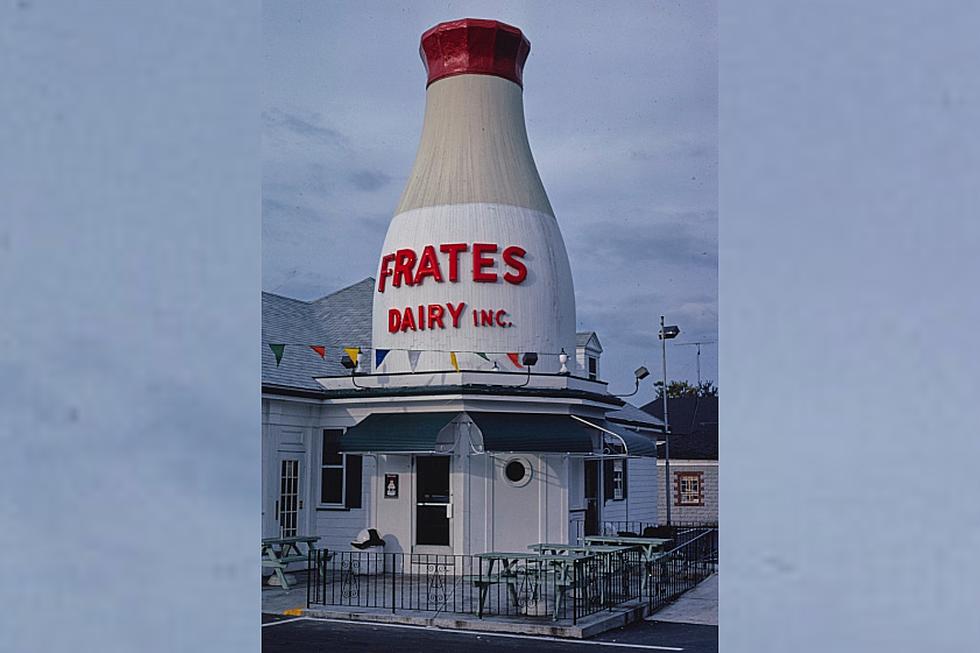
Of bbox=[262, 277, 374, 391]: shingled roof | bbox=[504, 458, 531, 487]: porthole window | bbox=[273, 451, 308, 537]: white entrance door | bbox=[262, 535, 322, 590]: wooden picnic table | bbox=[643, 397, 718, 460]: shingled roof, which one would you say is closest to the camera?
bbox=[262, 277, 374, 391]: shingled roof

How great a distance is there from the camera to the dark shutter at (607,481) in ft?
43.4

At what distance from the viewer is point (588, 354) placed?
12141 millimetres

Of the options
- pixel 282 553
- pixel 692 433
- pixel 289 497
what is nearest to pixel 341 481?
pixel 289 497

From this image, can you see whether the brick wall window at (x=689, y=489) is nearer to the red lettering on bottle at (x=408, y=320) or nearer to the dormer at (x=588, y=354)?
the dormer at (x=588, y=354)

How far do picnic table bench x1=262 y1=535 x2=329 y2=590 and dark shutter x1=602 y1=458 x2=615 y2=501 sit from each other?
12.3 ft

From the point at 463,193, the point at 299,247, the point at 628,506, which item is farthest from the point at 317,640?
the point at 628,506

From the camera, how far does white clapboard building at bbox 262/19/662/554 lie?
9.84 meters

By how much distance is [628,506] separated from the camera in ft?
49.2

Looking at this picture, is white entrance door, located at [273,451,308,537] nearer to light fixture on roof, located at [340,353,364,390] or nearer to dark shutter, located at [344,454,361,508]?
dark shutter, located at [344,454,361,508]

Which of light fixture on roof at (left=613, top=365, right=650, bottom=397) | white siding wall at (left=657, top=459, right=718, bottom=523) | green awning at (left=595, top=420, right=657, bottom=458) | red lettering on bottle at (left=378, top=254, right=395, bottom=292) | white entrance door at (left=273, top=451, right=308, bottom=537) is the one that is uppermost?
red lettering on bottle at (left=378, top=254, right=395, bottom=292)

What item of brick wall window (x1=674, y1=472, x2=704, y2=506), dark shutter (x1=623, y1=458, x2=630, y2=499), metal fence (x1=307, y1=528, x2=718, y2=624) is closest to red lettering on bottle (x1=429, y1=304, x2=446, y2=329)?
metal fence (x1=307, y1=528, x2=718, y2=624)

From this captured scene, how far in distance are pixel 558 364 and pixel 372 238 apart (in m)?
3.11

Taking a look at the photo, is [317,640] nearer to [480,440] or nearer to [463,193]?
[480,440]

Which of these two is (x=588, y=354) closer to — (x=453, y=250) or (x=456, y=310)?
(x=456, y=310)
